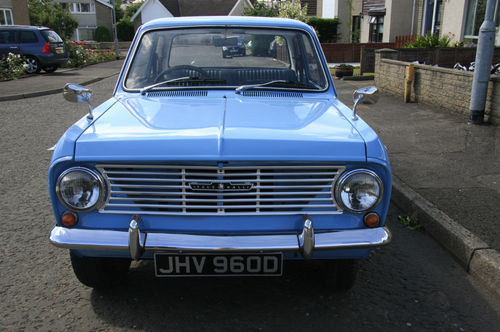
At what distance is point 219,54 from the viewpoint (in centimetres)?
405

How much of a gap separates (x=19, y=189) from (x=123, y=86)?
2.23m

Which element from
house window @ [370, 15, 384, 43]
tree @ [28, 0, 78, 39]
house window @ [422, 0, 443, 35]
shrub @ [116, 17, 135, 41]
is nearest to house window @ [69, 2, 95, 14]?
shrub @ [116, 17, 135, 41]

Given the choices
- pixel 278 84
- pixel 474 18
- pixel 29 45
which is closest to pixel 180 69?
pixel 278 84

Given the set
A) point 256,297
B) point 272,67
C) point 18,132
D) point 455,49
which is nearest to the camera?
point 256,297

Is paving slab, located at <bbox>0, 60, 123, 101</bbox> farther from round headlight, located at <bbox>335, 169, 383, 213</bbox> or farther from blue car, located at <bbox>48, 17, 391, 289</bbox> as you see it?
round headlight, located at <bbox>335, 169, 383, 213</bbox>

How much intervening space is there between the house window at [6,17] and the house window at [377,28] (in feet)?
78.5

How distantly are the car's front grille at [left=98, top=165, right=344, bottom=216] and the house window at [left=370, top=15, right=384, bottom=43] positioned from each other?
25.5m

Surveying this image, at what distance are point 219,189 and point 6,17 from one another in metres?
35.7

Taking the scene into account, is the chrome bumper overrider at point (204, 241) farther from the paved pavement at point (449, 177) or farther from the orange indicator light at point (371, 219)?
the paved pavement at point (449, 177)

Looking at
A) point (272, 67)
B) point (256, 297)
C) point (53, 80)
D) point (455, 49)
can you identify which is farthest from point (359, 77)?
point (256, 297)

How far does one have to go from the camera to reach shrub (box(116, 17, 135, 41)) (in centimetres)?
6078

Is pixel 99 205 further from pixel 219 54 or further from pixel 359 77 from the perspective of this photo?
pixel 359 77

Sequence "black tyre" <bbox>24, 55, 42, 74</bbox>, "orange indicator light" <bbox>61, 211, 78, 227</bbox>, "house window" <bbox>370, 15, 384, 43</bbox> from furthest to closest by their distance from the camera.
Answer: "house window" <bbox>370, 15, 384, 43</bbox> < "black tyre" <bbox>24, 55, 42, 74</bbox> < "orange indicator light" <bbox>61, 211, 78, 227</bbox>

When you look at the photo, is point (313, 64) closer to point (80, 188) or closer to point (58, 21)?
point (80, 188)
